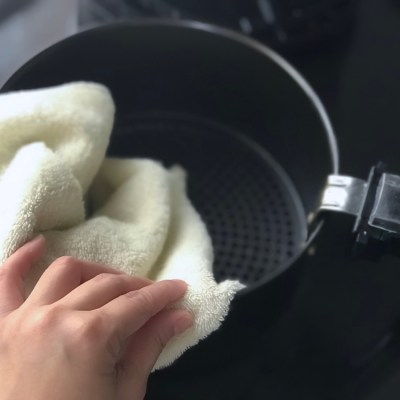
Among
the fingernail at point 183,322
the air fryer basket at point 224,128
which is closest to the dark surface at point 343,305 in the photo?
the air fryer basket at point 224,128

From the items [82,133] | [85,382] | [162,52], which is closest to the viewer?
[85,382]

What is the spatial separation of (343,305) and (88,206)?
255 millimetres

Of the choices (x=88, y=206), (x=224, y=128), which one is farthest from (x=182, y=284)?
(x=224, y=128)

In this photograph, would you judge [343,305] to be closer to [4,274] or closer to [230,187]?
[230,187]

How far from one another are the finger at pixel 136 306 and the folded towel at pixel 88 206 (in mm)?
22

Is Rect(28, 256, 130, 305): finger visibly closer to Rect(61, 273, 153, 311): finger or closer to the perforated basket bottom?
Rect(61, 273, 153, 311): finger

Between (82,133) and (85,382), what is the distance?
9.0 inches

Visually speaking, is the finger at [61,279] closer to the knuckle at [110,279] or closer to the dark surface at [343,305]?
the knuckle at [110,279]

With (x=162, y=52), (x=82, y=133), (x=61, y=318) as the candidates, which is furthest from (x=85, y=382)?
(x=162, y=52)

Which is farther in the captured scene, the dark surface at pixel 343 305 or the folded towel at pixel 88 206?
the dark surface at pixel 343 305

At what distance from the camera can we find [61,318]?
37 centimetres

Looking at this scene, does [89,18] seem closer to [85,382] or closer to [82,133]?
[82,133]

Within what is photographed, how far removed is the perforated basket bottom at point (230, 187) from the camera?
0.64 meters

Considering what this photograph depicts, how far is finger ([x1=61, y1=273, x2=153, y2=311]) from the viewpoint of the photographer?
0.39 metres
